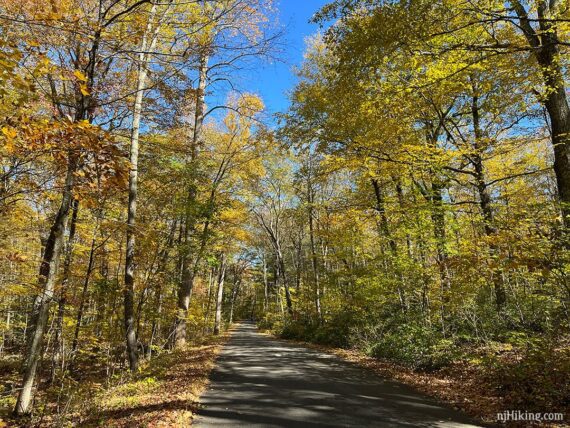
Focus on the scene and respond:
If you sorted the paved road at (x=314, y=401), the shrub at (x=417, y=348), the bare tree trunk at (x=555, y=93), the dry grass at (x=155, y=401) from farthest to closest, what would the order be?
the shrub at (x=417, y=348), the bare tree trunk at (x=555, y=93), the paved road at (x=314, y=401), the dry grass at (x=155, y=401)

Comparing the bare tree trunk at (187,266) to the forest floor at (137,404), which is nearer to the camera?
the forest floor at (137,404)

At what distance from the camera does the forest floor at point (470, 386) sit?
5.47 m

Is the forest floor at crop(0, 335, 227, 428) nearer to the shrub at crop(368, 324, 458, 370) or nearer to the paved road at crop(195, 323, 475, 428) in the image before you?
the paved road at crop(195, 323, 475, 428)

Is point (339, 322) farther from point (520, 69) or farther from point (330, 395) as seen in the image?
point (520, 69)

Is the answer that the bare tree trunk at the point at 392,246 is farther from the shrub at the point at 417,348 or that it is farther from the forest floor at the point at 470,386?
the forest floor at the point at 470,386

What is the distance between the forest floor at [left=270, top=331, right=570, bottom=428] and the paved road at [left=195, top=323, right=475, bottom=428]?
35 centimetres

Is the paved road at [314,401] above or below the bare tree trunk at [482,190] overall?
below

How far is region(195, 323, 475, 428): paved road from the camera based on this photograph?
5188mm

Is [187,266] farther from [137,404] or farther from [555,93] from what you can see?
[555,93]

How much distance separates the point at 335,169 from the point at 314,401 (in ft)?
27.2

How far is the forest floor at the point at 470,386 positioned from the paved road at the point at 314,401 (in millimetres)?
351

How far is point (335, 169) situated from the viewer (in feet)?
41.4

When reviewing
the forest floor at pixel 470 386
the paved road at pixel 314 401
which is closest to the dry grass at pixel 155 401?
the paved road at pixel 314 401

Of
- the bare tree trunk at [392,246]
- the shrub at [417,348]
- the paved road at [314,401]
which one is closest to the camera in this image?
the paved road at [314,401]
